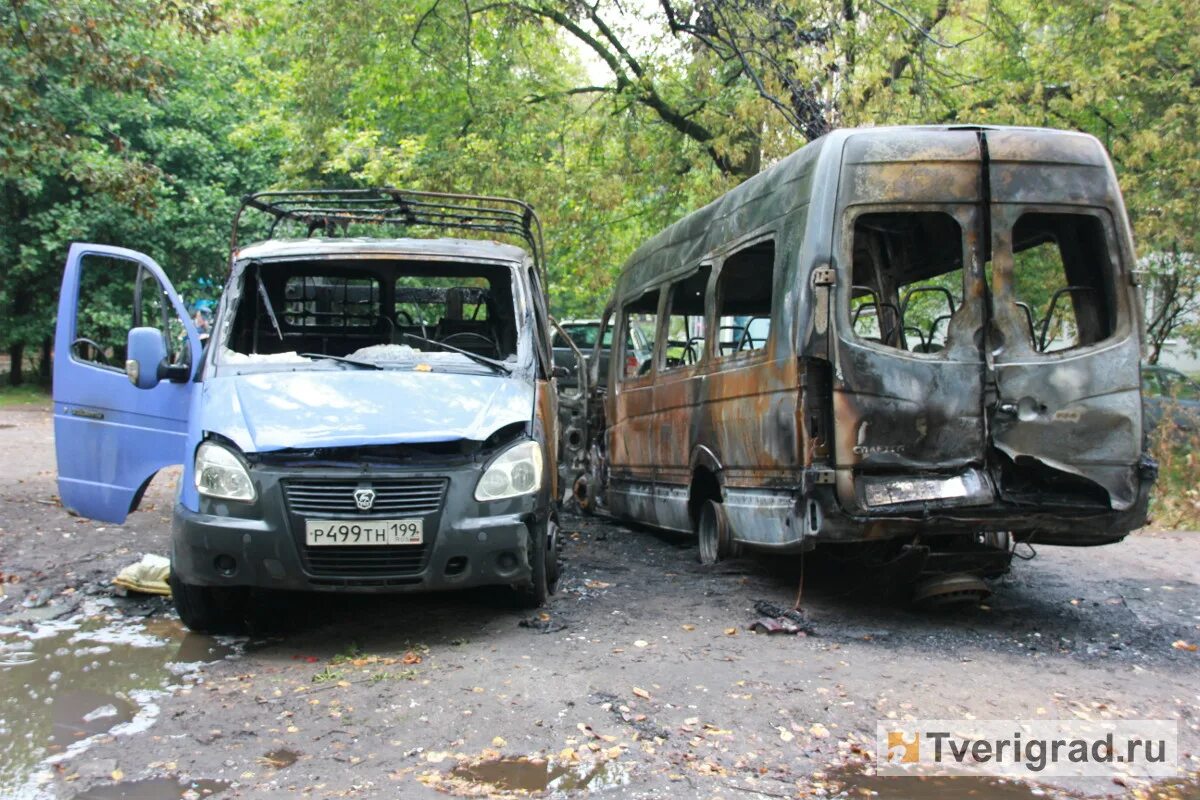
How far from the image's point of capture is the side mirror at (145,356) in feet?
20.9

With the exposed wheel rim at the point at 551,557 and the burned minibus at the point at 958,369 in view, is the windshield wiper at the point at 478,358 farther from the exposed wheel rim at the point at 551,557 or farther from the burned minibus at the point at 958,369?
the burned minibus at the point at 958,369

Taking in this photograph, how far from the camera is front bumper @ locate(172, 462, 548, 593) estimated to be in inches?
212

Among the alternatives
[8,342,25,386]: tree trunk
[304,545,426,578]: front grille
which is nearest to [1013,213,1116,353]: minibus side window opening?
[304,545,426,578]: front grille

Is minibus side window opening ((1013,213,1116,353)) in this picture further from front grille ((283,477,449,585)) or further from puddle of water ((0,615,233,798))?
puddle of water ((0,615,233,798))

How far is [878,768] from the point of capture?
13.5ft

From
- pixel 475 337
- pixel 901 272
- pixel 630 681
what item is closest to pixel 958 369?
pixel 901 272

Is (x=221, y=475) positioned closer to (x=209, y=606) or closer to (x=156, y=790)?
(x=209, y=606)

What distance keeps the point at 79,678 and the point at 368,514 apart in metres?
1.58

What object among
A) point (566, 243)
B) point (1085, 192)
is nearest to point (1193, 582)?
point (1085, 192)

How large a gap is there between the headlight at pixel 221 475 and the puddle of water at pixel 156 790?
1.71m

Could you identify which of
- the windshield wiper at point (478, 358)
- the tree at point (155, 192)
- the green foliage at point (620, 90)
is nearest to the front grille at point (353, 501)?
the windshield wiper at point (478, 358)

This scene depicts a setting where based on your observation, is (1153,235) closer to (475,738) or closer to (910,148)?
(910,148)

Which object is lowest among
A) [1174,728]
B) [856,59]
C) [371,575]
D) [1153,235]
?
[1174,728]

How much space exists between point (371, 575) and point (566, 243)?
39.0ft
